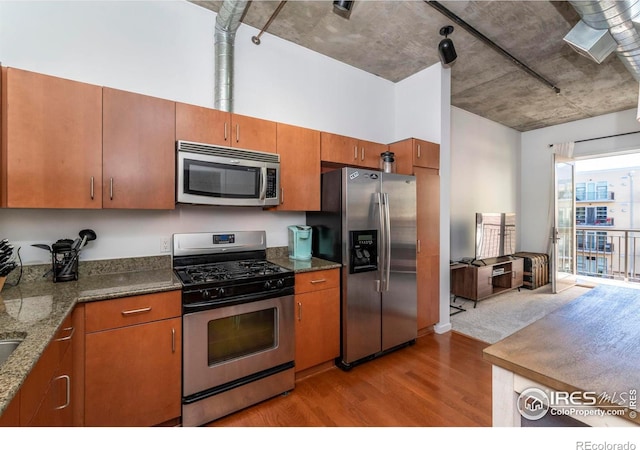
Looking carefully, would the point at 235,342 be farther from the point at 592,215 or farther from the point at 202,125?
the point at 592,215

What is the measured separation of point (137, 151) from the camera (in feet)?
6.40

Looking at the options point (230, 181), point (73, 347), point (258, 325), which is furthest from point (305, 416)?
point (230, 181)

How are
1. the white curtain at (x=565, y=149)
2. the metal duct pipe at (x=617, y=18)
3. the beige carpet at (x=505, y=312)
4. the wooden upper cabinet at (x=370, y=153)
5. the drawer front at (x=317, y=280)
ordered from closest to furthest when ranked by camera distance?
1. the metal duct pipe at (x=617, y=18)
2. the drawer front at (x=317, y=280)
3. the wooden upper cabinet at (x=370, y=153)
4. the beige carpet at (x=505, y=312)
5. the white curtain at (x=565, y=149)

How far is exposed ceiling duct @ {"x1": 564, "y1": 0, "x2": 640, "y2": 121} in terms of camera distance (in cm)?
182

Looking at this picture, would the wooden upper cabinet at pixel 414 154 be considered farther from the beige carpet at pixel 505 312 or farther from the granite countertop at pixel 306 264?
the beige carpet at pixel 505 312

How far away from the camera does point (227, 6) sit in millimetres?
2250

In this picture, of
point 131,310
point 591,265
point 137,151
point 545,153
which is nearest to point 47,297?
point 131,310

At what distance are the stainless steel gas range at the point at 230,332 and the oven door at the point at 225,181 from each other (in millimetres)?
458

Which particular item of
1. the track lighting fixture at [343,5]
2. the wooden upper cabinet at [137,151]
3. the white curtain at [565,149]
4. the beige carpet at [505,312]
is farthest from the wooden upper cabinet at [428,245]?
the white curtain at [565,149]

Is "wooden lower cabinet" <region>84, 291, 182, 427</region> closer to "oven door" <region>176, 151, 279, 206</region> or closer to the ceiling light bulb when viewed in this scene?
"oven door" <region>176, 151, 279, 206</region>

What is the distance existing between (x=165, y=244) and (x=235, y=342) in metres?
1.01

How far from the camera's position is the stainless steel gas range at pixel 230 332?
1826 millimetres
